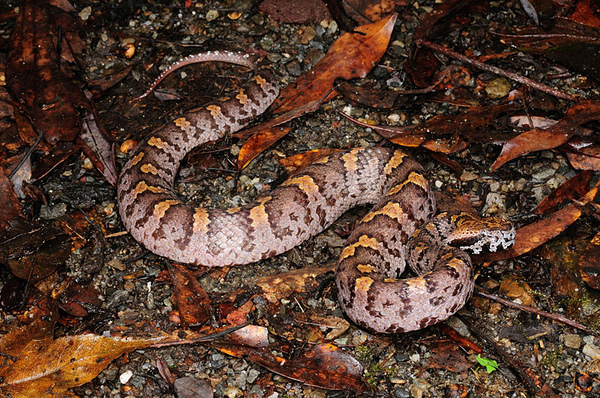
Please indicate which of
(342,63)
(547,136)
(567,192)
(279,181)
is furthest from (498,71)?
(279,181)

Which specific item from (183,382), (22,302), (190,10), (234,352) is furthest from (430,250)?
(190,10)

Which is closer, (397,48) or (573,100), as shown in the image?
(573,100)

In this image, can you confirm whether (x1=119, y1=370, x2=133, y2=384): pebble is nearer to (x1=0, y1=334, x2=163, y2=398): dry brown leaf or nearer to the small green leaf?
(x1=0, y1=334, x2=163, y2=398): dry brown leaf

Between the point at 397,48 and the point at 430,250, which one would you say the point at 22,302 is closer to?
the point at 430,250

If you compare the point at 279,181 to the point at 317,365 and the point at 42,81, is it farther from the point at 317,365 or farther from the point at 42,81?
the point at 42,81

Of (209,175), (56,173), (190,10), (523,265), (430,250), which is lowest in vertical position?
(523,265)
